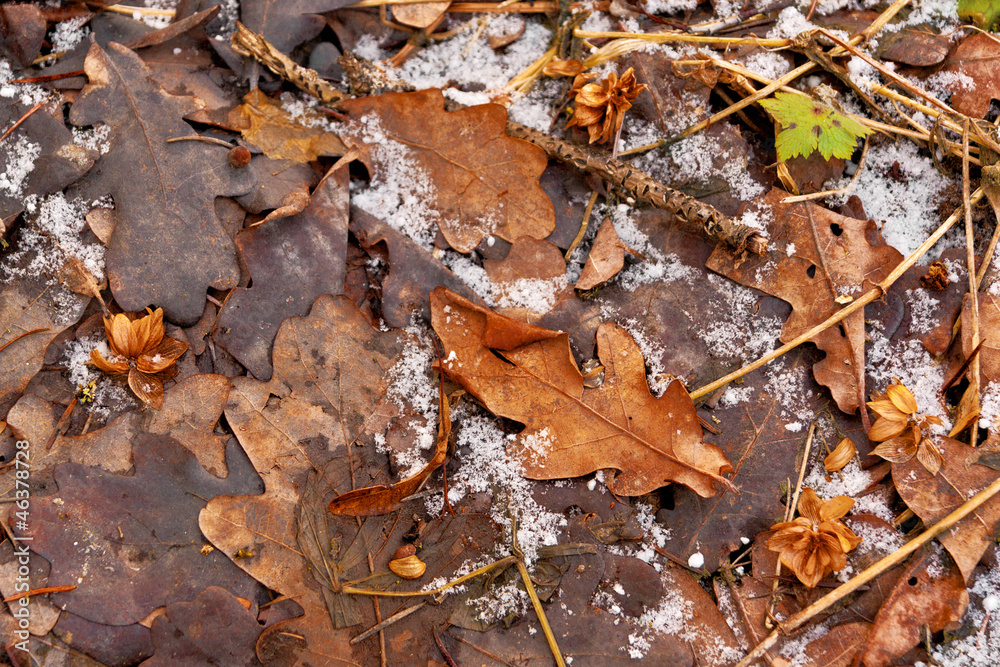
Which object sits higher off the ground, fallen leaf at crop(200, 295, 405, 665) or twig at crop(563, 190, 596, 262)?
twig at crop(563, 190, 596, 262)

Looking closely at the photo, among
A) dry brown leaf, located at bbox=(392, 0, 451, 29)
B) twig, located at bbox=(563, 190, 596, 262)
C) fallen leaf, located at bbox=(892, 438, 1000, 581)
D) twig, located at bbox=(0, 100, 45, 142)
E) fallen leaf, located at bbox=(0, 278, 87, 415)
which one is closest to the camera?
fallen leaf, located at bbox=(892, 438, 1000, 581)

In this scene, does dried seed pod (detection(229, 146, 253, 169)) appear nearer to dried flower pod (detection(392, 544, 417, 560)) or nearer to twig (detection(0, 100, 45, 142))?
twig (detection(0, 100, 45, 142))

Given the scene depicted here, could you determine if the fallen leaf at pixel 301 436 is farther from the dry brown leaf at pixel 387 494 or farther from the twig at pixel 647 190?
the twig at pixel 647 190

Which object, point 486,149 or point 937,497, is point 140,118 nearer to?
point 486,149

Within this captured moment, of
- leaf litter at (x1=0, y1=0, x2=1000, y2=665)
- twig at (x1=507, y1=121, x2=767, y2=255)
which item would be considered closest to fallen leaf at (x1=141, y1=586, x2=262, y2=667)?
leaf litter at (x1=0, y1=0, x2=1000, y2=665)

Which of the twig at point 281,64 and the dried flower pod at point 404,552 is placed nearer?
the dried flower pod at point 404,552

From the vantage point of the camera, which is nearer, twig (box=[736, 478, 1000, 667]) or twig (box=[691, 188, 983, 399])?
twig (box=[736, 478, 1000, 667])

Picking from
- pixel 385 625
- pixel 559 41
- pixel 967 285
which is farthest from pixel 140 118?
pixel 967 285

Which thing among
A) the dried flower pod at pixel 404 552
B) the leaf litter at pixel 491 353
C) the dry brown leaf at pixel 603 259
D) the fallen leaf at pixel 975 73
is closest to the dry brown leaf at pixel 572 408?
the leaf litter at pixel 491 353
